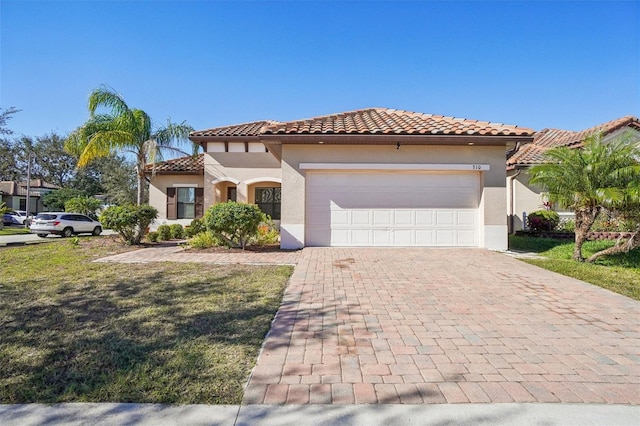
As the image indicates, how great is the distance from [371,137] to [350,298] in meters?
6.05

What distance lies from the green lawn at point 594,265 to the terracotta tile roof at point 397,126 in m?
3.88

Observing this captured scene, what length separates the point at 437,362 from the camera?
3.25 m

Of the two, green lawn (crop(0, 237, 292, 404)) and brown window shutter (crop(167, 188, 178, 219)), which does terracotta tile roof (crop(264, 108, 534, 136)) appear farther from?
brown window shutter (crop(167, 188, 178, 219))

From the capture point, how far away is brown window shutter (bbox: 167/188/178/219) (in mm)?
18125

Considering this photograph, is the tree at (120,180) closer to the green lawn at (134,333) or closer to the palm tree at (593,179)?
the green lawn at (134,333)

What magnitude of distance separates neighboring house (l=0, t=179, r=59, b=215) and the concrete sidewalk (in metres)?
49.1

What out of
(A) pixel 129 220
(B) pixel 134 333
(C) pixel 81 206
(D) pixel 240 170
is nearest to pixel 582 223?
(B) pixel 134 333

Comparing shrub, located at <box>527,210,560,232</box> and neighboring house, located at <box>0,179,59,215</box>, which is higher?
neighboring house, located at <box>0,179,59,215</box>

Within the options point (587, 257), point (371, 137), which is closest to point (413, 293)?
point (371, 137)

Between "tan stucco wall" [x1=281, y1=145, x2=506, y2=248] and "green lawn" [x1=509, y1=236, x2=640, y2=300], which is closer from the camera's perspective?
"green lawn" [x1=509, y1=236, x2=640, y2=300]

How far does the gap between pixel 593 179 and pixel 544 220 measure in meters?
5.88

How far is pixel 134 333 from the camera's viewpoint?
3967 millimetres

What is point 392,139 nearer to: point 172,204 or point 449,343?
point 449,343

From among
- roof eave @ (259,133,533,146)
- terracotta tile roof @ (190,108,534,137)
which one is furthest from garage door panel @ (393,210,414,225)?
terracotta tile roof @ (190,108,534,137)
